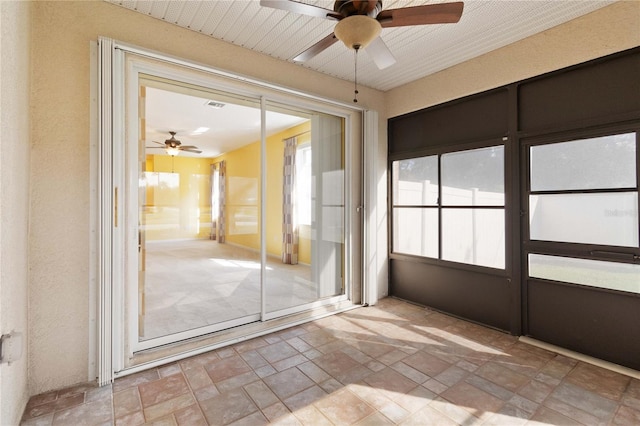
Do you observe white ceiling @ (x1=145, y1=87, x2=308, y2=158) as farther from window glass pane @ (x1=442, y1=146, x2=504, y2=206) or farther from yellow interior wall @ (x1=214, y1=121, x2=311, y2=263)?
window glass pane @ (x1=442, y1=146, x2=504, y2=206)

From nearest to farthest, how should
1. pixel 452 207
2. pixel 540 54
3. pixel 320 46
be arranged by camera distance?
1. pixel 320 46
2. pixel 540 54
3. pixel 452 207

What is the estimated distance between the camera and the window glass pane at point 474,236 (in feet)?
10.3

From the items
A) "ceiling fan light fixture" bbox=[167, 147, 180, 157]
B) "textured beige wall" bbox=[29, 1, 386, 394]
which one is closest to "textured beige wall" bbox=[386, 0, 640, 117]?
"ceiling fan light fixture" bbox=[167, 147, 180, 157]

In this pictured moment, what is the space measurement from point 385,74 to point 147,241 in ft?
9.99

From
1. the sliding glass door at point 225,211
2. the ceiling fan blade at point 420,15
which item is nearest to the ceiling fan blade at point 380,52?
the ceiling fan blade at point 420,15

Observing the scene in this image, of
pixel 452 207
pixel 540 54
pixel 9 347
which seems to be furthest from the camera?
pixel 452 207

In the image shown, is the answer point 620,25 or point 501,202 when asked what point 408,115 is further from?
point 620,25

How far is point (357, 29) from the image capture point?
5.71 ft

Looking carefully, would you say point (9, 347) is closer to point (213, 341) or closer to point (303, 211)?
point (213, 341)

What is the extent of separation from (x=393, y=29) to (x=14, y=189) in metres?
2.89

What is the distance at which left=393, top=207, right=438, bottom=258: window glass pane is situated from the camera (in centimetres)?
372

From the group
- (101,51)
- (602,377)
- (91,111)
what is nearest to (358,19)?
(101,51)

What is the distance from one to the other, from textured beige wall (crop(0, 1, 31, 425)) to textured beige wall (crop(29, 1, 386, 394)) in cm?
9

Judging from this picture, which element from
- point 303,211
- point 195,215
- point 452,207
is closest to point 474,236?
point 452,207
